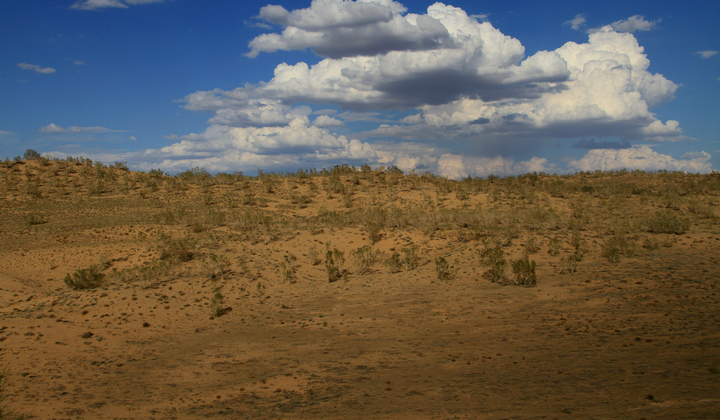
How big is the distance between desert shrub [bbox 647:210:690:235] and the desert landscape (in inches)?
2.3

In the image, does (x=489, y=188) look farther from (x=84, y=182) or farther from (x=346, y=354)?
(x=84, y=182)

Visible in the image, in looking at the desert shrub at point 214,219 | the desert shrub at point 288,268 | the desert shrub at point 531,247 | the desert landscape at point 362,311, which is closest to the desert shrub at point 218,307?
the desert landscape at point 362,311

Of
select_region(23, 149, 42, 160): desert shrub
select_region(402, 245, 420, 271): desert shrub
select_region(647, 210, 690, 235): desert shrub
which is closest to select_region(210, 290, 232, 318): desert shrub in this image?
select_region(402, 245, 420, 271): desert shrub

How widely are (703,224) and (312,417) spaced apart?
18.5m

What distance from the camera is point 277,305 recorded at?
461 inches

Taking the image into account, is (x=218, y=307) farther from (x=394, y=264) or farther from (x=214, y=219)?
(x=214, y=219)

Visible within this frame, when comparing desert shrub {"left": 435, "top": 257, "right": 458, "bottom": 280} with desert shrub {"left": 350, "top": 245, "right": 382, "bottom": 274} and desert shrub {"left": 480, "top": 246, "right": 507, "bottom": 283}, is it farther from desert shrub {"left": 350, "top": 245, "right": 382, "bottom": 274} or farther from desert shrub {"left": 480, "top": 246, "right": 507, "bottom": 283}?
desert shrub {"left": 350, "top": 245, "right": 382, "bottom": 274}

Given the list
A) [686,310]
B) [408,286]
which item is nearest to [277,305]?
[408,286]

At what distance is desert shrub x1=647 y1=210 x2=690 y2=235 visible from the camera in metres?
14.9

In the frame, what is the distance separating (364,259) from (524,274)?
5789 mm

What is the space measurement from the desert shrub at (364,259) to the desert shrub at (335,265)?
51 cm

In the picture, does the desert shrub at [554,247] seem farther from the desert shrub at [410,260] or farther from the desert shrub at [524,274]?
the desert shrub at [410,260]

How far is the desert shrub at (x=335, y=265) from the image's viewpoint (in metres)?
13.9

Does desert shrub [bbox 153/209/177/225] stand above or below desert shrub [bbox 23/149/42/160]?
below
